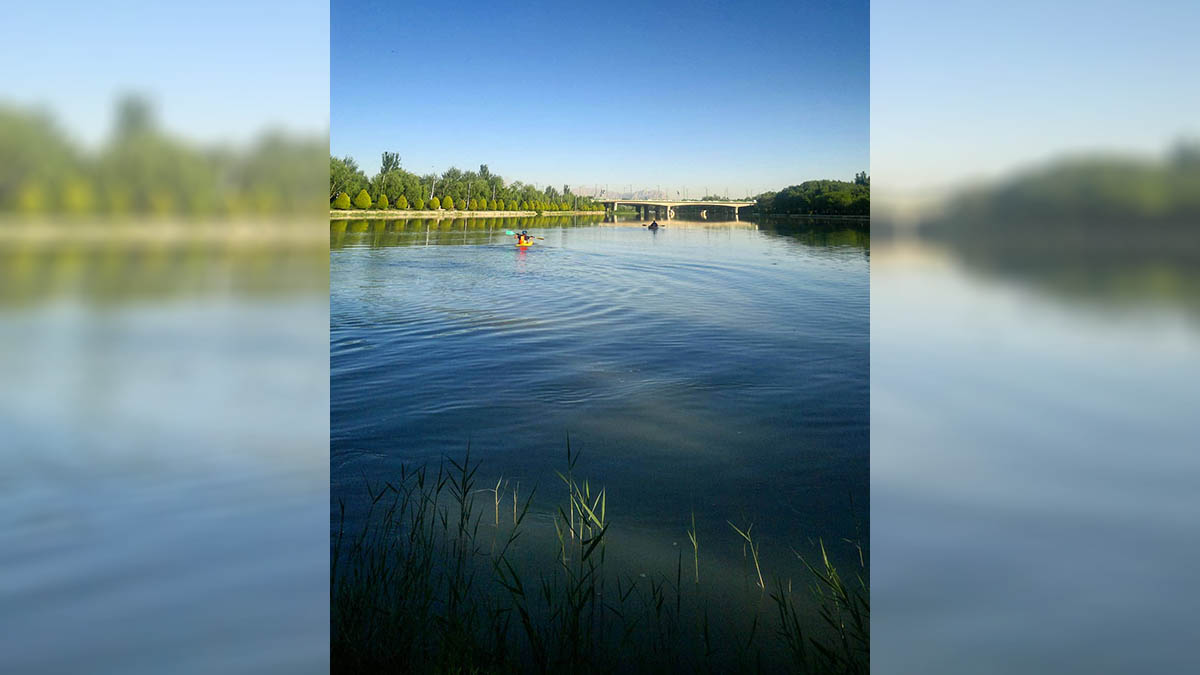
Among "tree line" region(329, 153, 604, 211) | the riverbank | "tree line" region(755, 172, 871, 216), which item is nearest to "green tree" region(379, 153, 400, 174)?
"tree line" region(329, 153, 604, 211)

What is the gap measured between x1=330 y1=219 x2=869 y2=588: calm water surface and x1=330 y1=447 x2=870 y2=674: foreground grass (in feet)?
1.64

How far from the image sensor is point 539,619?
2.25m

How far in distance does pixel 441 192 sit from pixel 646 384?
10156mm

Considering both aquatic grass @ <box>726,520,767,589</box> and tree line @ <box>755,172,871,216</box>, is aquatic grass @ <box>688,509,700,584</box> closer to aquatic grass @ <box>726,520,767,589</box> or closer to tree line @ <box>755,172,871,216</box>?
aquatic grass @ <box>726,520,767,589</box>

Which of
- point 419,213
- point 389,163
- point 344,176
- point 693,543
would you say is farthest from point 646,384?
point 419,213

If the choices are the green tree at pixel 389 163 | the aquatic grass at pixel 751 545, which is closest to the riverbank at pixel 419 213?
the green tree at pixel 389 163

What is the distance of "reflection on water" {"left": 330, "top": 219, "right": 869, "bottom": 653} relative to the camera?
3639 millimetres
